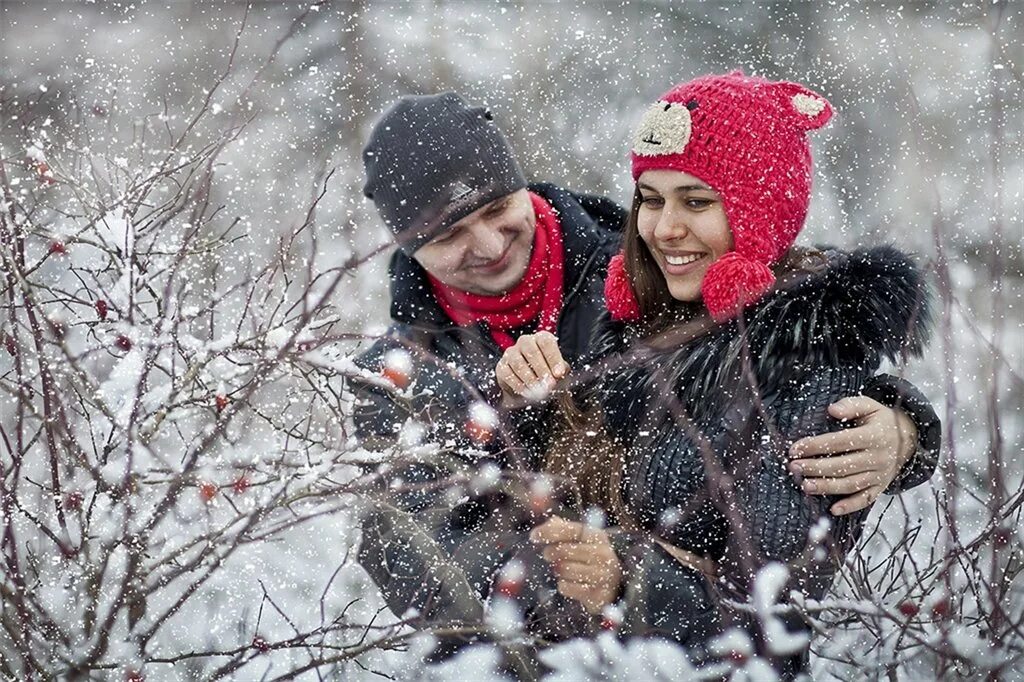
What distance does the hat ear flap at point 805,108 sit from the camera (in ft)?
7.23

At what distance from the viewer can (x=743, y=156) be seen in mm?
2115

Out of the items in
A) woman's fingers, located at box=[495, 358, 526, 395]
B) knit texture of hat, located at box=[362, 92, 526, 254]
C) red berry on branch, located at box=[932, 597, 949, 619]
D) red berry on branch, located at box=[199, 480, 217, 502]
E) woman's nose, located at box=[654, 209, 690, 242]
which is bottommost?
red berry on branch, located at box=[932, 597, 949, 619]

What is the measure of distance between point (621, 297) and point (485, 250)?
16.0 inches

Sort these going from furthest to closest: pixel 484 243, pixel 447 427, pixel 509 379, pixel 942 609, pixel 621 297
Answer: pixel 484 243 → pixel 621 297 → pixel 509 379 → pixel 447 427 → pixel 942 609

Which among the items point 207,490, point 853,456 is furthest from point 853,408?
point 207,490

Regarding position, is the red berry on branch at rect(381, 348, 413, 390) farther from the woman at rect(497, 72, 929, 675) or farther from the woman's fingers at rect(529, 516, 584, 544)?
the woman's fingers at rect(529, 516, 584, 544)

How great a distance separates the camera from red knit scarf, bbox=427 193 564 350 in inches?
106

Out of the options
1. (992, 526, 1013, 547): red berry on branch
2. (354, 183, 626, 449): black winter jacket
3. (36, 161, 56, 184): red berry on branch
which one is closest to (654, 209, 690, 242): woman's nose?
(354, 183, 626, 449): black winter jacket

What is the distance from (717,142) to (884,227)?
13.9 feet

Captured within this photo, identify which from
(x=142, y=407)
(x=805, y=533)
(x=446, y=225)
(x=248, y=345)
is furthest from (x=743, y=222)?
(x=142, y=407)

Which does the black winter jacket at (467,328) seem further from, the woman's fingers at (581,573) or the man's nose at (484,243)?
the woman's fingers at (581,573)

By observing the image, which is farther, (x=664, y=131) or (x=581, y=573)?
(x=664, y=131)

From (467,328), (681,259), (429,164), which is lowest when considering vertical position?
(681,259)

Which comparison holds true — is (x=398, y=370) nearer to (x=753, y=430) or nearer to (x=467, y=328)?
(x=753, y=430)
